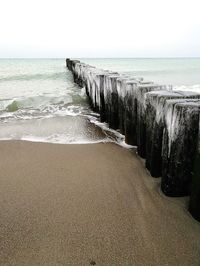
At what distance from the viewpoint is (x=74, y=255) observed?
6.63ft

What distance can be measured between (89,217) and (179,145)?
3.26 ft

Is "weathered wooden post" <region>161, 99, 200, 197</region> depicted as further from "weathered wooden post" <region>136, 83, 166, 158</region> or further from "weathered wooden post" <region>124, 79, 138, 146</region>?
"weathered wooden post" <region>124, 79, 138, 146</region>

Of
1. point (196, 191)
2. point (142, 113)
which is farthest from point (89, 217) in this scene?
point (142, 113)

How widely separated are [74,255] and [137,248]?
0.46m

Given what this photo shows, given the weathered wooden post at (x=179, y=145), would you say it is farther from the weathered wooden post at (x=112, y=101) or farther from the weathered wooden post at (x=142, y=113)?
the weathered wooden post at (x=112, y=101)

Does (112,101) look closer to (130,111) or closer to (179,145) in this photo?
(130,111)

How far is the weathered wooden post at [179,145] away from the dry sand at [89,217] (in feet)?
0.49

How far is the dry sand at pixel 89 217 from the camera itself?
79.9 inches

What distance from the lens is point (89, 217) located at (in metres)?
2.46

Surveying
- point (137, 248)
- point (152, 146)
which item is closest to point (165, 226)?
point (137, 248)

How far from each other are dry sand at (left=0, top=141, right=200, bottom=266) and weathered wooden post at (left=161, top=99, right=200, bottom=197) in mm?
149

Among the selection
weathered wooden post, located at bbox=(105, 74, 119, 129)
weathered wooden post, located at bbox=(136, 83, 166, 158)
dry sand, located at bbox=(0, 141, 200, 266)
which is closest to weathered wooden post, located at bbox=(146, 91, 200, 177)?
dry sand, located at bbox=(0, 141, 200, 266)

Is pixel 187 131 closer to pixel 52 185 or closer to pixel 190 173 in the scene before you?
pixel 190 173

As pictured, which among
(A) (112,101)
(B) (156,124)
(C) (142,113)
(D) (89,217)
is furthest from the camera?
(A) (112,101)
